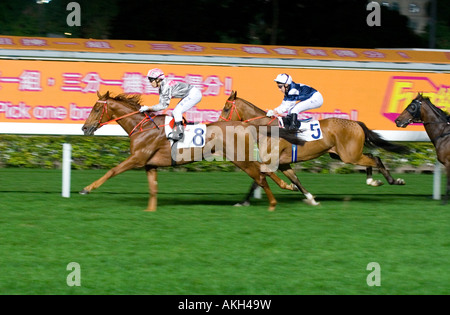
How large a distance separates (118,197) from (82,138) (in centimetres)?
557

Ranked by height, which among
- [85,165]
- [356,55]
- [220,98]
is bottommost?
[85,165]

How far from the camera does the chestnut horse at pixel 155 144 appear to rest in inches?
394

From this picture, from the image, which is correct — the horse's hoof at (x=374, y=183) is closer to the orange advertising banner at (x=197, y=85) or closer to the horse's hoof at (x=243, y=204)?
the horse's hoof at (x=243, y=204)

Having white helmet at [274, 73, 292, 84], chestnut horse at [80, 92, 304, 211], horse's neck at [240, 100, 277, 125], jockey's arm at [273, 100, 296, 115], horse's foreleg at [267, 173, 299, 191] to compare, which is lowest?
horse's foreleg at [267, 173, 299, 191]

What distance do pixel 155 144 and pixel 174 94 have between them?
0.72 metres

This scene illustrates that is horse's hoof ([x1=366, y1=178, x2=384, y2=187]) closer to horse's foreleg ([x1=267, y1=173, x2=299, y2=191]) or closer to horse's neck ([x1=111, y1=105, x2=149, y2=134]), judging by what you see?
horse's foreleg ([x1=267, y1=173, x2=299, y2=191])

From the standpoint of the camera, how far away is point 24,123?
16.5 meters

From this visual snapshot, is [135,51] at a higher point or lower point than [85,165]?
higher

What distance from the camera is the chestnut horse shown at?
32.8 ft

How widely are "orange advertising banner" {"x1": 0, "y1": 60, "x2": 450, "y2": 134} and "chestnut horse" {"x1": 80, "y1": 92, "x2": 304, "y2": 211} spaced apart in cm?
637

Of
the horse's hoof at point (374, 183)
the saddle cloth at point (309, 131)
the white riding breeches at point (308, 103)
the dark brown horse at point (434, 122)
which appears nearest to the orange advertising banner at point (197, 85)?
the dark brown horse at point (434, 122)

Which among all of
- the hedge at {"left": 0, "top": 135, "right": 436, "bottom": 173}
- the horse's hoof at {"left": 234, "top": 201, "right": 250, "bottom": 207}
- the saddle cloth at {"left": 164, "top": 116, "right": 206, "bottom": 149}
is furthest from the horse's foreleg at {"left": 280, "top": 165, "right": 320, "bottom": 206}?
the hedge at {"left": 0, "top": 135, "right": 436, "bottom": 173}
